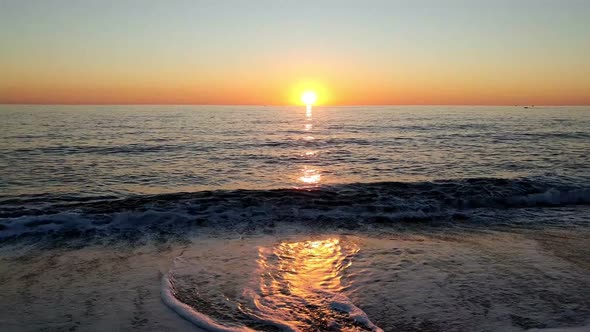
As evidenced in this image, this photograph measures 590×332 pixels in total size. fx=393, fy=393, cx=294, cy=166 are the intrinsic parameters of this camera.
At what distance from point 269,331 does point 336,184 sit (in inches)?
502

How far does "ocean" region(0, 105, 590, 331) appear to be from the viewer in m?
6.05

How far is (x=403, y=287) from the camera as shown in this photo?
6957mm

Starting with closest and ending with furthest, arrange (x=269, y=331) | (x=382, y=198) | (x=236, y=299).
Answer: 1. (x=269, y=331)
2. (x=236, y=299)
3. (x=382, y=198)

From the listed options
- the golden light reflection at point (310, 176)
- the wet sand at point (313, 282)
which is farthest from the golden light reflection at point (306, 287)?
the golden light reflection at point (310, 176)

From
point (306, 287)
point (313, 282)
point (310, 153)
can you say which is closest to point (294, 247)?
point (313, 282)

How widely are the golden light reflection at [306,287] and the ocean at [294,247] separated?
0.13 feet

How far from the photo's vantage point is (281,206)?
1386cm

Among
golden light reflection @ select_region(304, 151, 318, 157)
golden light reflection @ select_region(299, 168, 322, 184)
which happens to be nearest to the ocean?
golden light reflection @ select_region(299, 168, 322, 184)

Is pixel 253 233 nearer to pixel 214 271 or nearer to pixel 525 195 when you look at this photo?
pixel 214 271

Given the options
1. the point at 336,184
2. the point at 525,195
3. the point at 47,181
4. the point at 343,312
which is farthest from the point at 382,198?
the point at 47,181

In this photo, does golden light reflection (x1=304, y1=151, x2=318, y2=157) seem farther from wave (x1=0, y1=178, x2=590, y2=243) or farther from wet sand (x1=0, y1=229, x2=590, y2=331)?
wet sand (x1=0, y1=229, x2=590, y2=331)

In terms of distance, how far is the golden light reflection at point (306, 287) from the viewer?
19.3 feet

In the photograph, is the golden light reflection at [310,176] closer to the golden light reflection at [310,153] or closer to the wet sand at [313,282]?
the golden light reflection at [310,153]

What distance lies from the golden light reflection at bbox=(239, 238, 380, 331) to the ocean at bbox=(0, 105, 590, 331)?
0.13ft
